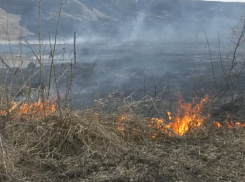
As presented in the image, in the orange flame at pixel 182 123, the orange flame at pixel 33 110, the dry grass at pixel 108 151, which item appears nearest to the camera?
the dry grass at pixel 108 151

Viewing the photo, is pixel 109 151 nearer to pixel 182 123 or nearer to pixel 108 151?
pixel 108 151

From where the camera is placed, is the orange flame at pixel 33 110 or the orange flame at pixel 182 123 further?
the orange flame at pixel 182 123

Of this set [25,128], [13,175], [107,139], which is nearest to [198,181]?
[107,139]

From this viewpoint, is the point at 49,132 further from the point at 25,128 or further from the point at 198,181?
the point at 198,181

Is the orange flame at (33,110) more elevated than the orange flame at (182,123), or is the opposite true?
the orange flame at (33,110)

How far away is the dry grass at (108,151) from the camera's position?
349 centimetres

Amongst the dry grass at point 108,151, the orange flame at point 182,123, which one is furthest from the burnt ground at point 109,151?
the orange flame at point 182,123

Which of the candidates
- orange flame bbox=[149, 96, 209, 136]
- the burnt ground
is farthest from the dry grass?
orange flame bbox=[149, 96, 209, 136]

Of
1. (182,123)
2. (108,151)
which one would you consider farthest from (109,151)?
(182,123)

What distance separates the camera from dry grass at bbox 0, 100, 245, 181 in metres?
3.49

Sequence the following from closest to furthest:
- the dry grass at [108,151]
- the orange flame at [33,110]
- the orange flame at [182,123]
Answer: the dry grass at [108,151]
the orange flame at [33,110]
the orange flame at [182,123]

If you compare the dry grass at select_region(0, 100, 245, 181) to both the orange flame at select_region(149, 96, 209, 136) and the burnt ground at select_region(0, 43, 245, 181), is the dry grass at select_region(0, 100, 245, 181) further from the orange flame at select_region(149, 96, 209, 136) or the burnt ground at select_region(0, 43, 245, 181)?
the orange flame at select_region(149, 96, 209, 136)

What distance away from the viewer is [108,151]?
4.01 m

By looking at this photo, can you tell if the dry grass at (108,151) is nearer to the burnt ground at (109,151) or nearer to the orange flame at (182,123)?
the burnt ground at (109,151)
